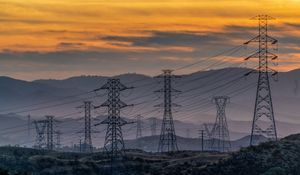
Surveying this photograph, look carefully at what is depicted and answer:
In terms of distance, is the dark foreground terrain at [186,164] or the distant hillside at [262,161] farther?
the dark foreground terrain at [186,164]

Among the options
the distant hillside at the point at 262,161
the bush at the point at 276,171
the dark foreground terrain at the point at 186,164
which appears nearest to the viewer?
the bush at the point at 276,171

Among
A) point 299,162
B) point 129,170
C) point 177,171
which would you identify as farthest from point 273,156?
point 129,170

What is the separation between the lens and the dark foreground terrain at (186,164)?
124 metres

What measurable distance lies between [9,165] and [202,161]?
33000 millimetres

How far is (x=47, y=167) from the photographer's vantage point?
136 meters

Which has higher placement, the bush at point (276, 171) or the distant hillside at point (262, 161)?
the distant hillside at point (262, 161)

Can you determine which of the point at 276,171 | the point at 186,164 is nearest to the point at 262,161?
the point at 276,171

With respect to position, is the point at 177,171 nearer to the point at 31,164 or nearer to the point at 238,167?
the point at 238,167

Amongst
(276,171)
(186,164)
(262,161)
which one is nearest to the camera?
(276,171)

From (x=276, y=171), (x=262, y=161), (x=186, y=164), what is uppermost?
(x=262, y=161)

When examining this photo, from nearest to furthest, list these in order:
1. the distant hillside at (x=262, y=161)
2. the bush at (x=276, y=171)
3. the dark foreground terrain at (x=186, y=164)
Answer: the bush at (x=276, y=171), the distant hillside at (x=262, y=161), the dark foreground terrain at (x=186, y=164)

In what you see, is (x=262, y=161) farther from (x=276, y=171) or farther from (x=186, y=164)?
(x=186, y=164)

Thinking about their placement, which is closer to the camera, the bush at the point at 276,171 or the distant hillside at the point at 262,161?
the bush at the point at 276,171

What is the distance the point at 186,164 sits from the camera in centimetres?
13500
